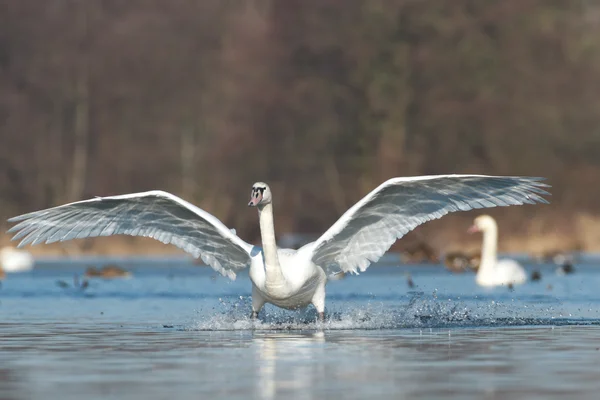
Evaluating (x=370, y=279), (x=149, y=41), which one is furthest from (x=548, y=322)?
(x=149, y=41)

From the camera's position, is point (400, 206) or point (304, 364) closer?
point (304, 364)

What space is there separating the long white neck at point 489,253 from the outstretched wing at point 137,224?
8.84 m

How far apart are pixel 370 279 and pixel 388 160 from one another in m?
18.4

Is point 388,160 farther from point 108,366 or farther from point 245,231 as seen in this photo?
point 108,366

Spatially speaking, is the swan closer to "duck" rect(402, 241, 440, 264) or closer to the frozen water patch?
the frozen water patch

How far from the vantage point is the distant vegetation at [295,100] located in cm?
4494

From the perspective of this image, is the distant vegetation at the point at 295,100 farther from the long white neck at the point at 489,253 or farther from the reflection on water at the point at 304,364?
the reflection on water at the point at 304,364

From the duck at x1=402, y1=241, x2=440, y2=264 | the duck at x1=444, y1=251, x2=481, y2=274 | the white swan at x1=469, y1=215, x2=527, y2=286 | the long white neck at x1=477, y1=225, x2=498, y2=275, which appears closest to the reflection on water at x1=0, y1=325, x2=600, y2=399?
the white swan at x1=469, y1=215, x2=527, y2=286

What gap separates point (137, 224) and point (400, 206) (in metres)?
3.13

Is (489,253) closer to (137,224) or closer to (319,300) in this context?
(319,300)

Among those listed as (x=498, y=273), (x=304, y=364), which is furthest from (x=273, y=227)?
(x=498, y=273)

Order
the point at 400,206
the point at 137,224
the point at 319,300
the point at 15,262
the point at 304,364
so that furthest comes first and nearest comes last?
1. the point at 15,262
2. the point at 137,224
3. the point at 400,206
4. the point at 319,300
5. the point at 304,364

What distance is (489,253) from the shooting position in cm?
2580

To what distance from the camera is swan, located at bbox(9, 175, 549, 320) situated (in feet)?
50.3
